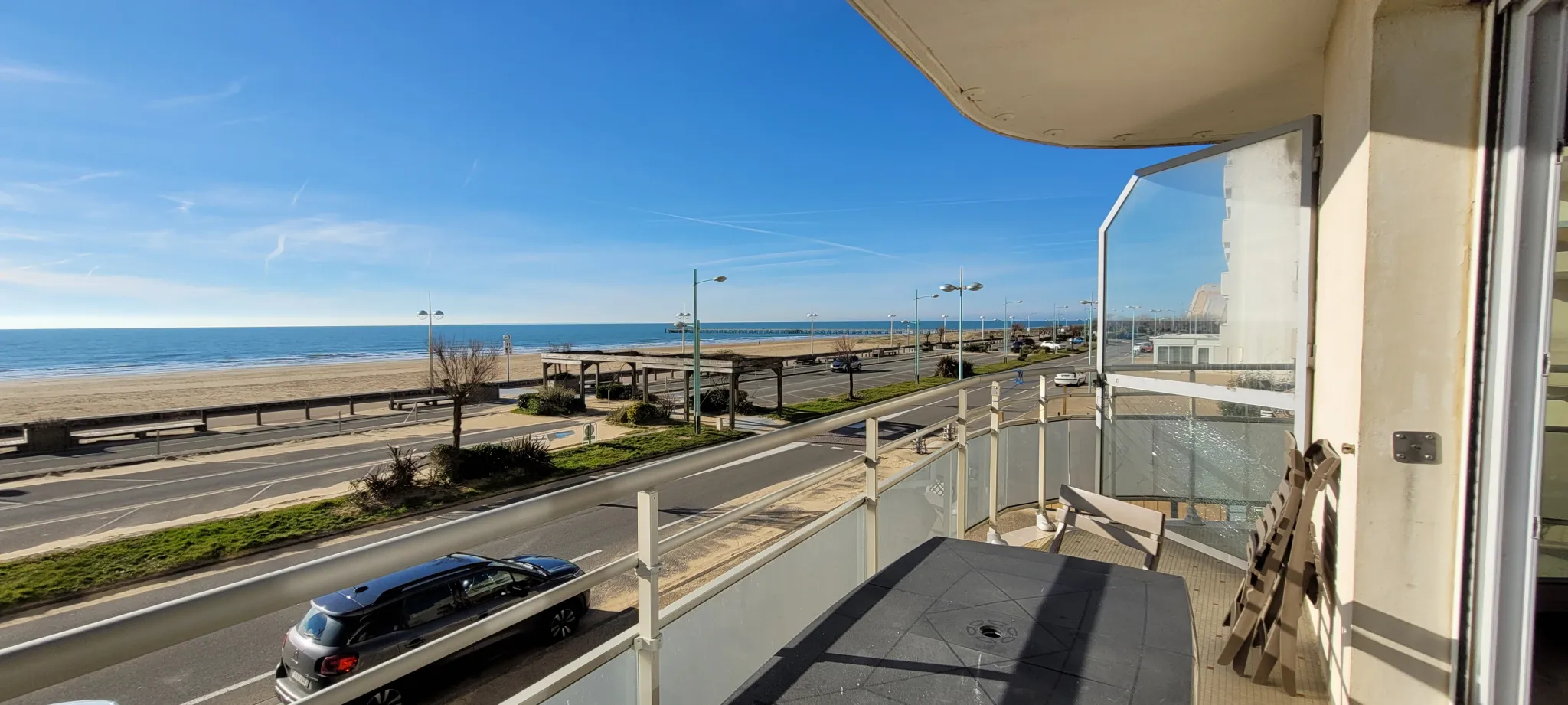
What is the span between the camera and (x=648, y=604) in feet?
5.17

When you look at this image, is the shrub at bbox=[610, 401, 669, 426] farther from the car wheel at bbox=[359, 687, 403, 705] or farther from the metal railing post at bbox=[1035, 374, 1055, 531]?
the metal railing post at bbox=[1035, 374, 1055, 531]

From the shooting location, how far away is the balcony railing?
0.77 meters

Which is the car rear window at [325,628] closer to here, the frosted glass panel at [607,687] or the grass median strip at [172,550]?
the frosted glass panel at [607,687]

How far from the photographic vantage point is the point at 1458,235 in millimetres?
2043

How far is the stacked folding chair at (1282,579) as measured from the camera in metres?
2.53

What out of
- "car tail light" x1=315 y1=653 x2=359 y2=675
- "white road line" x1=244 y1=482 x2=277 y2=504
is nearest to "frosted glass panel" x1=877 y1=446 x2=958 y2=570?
"car tail light" x1=315 y1=653 x2=359 y2=675

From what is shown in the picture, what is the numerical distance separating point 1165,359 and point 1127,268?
86 centimetres

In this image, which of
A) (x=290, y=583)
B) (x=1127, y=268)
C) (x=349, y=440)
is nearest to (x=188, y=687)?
(x=290, y=583)

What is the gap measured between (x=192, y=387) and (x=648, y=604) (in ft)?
188

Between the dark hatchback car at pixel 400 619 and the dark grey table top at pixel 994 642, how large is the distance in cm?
413

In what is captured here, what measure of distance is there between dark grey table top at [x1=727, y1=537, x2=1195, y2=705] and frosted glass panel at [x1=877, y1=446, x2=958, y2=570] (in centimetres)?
99

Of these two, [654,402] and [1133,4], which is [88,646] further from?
[654,402]

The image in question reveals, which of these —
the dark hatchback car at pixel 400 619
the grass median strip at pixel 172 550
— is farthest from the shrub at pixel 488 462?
the dark hatchback car at pixel 400 619

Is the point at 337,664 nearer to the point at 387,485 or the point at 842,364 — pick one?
the point at 387,485
